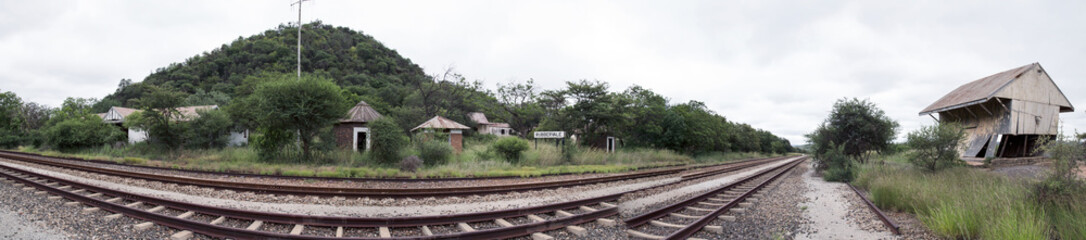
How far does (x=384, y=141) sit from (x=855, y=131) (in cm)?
2054

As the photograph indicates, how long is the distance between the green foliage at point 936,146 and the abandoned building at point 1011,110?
277 inches

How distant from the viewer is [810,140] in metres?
20.6

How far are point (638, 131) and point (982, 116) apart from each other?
18233 mm

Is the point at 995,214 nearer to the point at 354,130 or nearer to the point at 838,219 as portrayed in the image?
the point at 838,219

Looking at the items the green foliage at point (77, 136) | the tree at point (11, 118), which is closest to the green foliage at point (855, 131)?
the green foliage at point (77, 136)

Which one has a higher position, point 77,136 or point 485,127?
point 485,127

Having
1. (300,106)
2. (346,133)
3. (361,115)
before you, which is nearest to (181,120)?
(346,133)

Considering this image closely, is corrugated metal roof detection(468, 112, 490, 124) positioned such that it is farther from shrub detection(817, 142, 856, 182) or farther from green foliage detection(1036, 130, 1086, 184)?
green foliage detection(1036, 130, 1086, 184)

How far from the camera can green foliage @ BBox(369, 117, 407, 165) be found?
15352 mm

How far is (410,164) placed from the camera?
1432 cm

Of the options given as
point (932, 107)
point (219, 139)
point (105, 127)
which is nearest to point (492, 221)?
point (219, 139)

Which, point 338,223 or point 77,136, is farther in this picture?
point 77,136

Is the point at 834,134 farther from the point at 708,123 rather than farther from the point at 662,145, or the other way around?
the point at 708,123

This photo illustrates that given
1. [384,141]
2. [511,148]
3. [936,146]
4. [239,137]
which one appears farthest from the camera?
[239,137]
